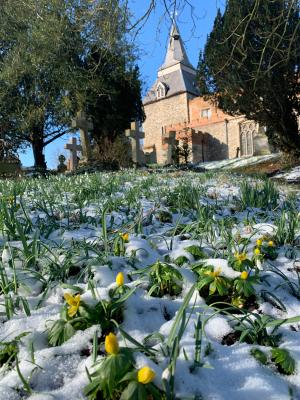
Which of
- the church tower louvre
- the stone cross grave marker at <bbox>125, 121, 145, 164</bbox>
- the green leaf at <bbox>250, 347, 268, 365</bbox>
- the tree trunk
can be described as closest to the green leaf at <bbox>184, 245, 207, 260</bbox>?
the green leaf at <bbox>250, 347, 268, 365</bbox>

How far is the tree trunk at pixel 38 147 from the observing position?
60.7 feet

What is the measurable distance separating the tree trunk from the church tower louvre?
14.7 metres

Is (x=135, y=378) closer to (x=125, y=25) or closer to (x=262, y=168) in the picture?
(x=125, y=25)

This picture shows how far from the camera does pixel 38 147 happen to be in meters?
18.9

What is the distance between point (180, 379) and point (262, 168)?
14343 millimetres

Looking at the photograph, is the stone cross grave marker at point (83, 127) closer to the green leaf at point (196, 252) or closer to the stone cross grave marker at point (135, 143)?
the stone cross grave marker at point (135, 143)

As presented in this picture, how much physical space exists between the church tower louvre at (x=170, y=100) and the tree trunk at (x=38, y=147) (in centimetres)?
1472

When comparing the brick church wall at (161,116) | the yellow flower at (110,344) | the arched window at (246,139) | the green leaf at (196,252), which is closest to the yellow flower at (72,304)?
the yellow flower at (110,344)

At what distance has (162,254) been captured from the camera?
6.79 feet

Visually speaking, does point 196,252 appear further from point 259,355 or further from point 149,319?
point 259,355

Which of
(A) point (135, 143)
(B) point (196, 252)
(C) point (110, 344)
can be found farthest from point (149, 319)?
(A) point (135, 143)

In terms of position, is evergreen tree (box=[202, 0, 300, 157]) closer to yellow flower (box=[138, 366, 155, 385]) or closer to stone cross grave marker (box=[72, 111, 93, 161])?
stone cross grave marker (box=[72, 111, 93, 161])

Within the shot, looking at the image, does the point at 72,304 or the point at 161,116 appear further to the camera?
the point at 161,116

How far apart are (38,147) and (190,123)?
18.0 meters
